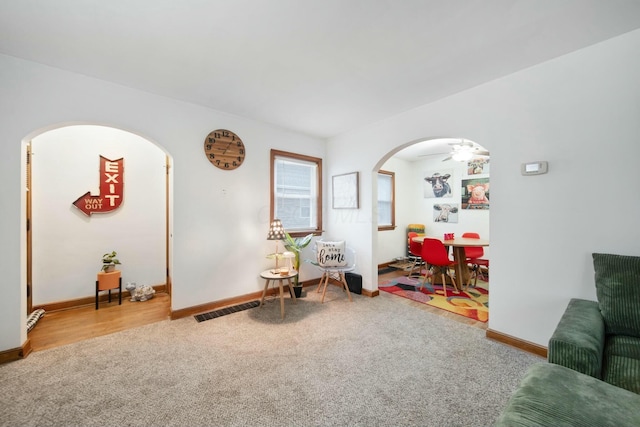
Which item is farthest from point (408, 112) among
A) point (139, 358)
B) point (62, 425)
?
point (62, 425)

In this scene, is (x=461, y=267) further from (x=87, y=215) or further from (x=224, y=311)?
(x=87, y=215)

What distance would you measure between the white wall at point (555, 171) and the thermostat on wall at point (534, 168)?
4cm

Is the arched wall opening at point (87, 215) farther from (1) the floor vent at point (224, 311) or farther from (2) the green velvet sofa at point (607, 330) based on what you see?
(2) the green velvet sofa at point (607, 330)

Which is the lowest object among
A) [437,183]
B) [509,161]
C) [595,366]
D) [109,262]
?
[595,366]

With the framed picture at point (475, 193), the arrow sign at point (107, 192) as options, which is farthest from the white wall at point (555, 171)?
the arrow sign at point (107, 192)

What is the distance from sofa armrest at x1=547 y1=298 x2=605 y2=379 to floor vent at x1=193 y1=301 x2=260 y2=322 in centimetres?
305

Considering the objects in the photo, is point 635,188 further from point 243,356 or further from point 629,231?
point 243,356

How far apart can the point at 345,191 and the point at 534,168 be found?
247 cm

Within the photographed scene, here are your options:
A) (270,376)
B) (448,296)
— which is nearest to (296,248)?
(270,376)

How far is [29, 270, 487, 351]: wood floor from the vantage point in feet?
8.46

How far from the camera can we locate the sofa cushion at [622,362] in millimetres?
1282

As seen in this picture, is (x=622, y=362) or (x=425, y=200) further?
(x=425, y=200)

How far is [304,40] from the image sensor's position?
197 centimetres

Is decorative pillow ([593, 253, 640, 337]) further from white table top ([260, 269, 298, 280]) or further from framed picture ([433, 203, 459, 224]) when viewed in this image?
framed picture ([433, 203, 459, 224])
